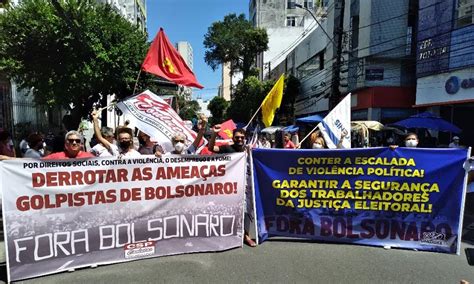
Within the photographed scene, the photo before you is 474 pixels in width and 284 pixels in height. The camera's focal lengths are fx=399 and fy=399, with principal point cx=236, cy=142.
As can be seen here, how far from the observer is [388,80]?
22.3 metres

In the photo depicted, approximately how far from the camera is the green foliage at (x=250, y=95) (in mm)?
39375

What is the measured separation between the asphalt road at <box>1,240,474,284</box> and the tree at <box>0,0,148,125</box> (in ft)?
35.8

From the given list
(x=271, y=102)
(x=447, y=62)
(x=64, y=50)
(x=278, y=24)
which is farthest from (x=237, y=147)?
(x=278, y=24)

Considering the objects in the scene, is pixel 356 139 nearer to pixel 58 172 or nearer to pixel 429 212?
pixel 429 212

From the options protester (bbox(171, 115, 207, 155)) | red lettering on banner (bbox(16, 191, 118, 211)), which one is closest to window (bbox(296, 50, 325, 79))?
protester (bbox(171, 115, 207, 155))

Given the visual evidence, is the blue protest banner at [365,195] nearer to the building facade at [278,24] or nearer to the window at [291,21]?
the building facade at [278,24]

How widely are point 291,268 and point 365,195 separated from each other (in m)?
1.55

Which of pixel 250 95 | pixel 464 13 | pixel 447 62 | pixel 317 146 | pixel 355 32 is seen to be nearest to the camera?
pixel 317 146

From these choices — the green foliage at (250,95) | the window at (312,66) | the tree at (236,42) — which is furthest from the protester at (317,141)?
the tree at (236,42)

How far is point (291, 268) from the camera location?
4.77 meters

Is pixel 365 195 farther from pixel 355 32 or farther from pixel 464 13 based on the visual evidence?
pixel 355 32

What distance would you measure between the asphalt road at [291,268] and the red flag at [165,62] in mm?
3908

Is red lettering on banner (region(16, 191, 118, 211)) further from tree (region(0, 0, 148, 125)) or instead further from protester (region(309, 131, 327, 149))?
tree (region(0, 0, 148, 125))

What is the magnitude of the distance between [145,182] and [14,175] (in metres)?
1.43
